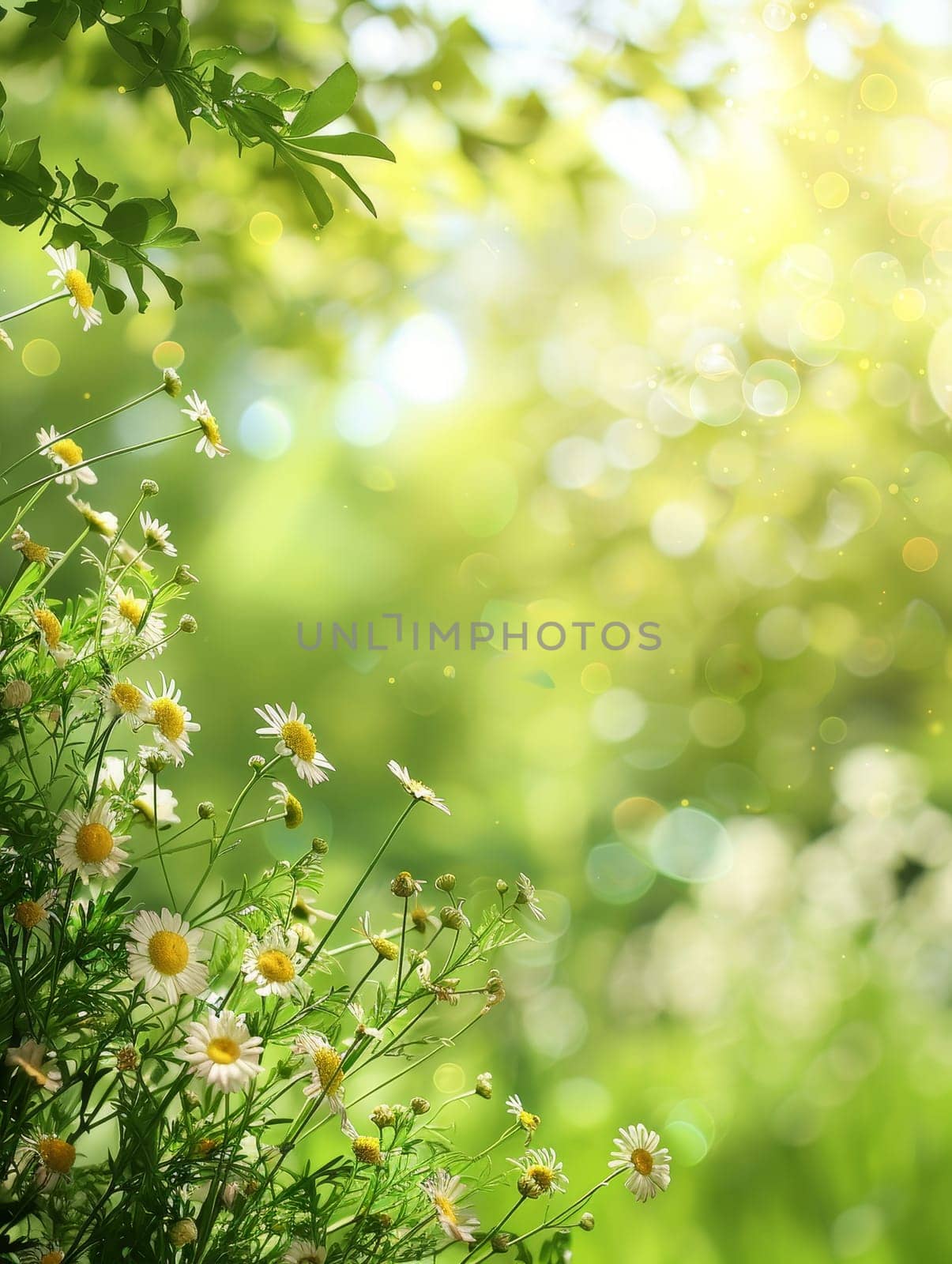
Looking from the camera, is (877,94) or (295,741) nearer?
(295,741)

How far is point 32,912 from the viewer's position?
14.3 inches

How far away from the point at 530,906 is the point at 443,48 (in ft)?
2.72

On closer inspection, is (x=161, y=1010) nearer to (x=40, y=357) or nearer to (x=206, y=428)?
(x=206, y=428)

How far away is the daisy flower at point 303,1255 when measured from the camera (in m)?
0.38

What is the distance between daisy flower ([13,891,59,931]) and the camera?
0.36 m

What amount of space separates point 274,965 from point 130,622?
165 mm

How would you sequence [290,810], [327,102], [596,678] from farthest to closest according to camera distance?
1. [596,678]
2. [290,810]
3. [327,102]

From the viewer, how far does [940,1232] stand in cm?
76

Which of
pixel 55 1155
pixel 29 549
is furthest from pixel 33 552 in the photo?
pixel 55 1155

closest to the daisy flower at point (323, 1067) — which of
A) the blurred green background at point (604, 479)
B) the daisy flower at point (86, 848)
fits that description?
the daisy flower at point (86, 848)

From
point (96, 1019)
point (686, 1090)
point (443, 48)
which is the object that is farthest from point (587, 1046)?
point (443, 48)

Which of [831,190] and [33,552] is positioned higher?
[33,552]

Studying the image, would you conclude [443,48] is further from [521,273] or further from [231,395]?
[231,395]

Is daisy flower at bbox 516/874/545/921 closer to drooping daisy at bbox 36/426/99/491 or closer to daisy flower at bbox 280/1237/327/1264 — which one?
daisy flower at bbox 280/1237/327/1264
